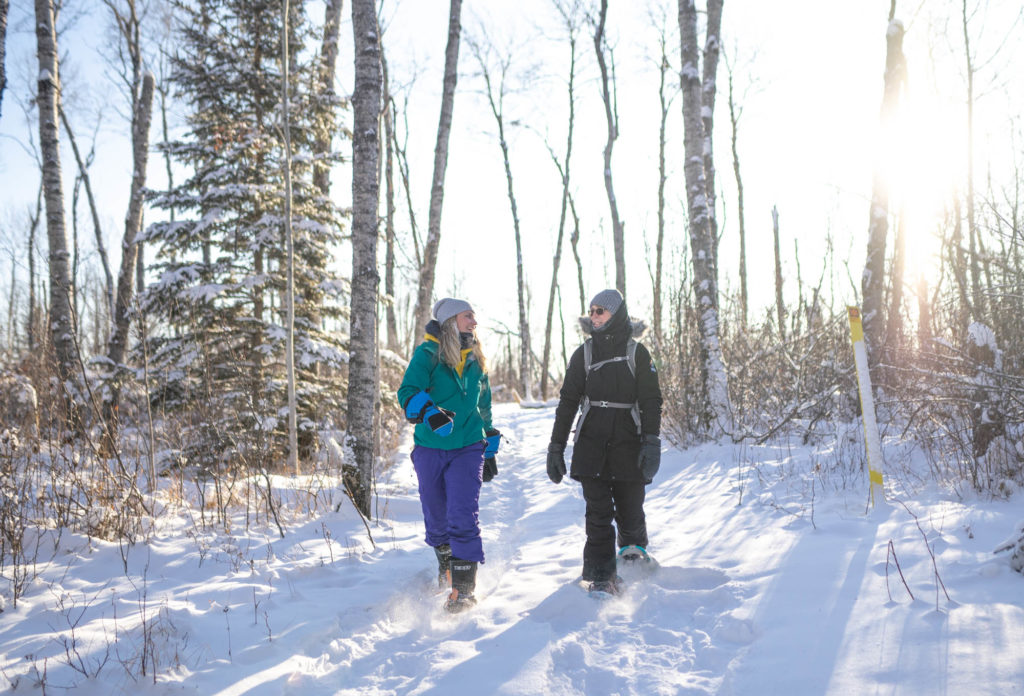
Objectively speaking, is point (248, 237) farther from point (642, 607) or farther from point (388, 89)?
Result: point (388, 89)

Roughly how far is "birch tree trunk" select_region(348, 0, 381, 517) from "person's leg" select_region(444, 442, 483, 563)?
227cm

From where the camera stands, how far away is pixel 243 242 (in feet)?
30.9

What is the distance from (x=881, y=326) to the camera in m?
8.92

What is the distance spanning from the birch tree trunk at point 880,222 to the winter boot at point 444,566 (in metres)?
7.74

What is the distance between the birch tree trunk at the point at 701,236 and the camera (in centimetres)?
856

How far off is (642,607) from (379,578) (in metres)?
1.87

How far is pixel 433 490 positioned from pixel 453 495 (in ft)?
0.56

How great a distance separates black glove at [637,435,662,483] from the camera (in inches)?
148

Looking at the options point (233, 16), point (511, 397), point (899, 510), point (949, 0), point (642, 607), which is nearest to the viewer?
point (642, 607)

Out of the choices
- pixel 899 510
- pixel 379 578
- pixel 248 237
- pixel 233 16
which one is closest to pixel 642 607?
pixel 379 578

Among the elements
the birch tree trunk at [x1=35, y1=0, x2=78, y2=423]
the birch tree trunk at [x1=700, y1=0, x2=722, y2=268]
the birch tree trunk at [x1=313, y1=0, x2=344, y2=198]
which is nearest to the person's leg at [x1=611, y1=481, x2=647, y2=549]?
the birch tree trunk at [x1=700, y1=0, x2=722, y2=268]

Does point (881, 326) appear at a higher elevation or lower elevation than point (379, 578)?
higher

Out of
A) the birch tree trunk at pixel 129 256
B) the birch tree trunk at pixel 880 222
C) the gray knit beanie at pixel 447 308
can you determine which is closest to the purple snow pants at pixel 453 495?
the gray knit beanie at pixel 447 308

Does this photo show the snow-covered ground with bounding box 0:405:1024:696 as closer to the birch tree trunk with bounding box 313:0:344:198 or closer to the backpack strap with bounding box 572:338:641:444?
the backpack strap with bounding box 572:338:641:444
